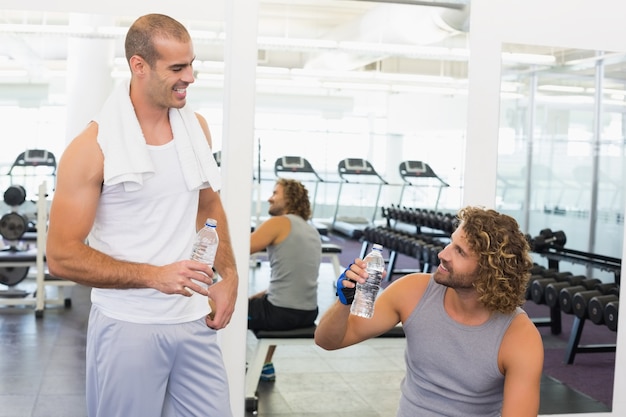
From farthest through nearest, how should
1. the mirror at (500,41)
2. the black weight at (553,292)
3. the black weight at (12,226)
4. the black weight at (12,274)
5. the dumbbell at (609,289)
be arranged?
1. the black weight at (12,274)
2. the black weight at (12,226)
3. the black weight at (553,292)
4. the dumbbell at (609,289)
5. the mirror at (500,41)

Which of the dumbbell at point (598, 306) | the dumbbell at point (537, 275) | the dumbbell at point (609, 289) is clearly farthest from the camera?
the dumbbell at point (537, 275)

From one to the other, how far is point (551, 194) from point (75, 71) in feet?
14.5

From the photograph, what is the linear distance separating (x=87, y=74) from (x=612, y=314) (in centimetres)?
511

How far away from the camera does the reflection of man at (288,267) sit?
3.65 meters

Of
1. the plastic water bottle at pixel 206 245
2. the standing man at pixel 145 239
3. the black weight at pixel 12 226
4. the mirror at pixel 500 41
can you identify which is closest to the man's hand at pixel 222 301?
the standing man at pixel 145 239

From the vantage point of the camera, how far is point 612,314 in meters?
4.05

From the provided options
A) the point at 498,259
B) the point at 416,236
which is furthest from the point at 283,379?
the point at 416,236

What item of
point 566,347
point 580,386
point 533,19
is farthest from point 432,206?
point 533,19

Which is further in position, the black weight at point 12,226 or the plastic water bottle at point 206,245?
the black weight at point 12,226

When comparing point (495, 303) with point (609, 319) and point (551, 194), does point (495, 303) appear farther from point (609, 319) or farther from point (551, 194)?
point (551, 194)

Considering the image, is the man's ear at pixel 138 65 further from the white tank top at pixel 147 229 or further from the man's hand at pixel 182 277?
the man's hand at pixel 182 277

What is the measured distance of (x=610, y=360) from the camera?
485 centimetres

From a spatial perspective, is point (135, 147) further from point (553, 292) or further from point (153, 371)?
point (553, 292)

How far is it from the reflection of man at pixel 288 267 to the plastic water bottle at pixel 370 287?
1.91m
